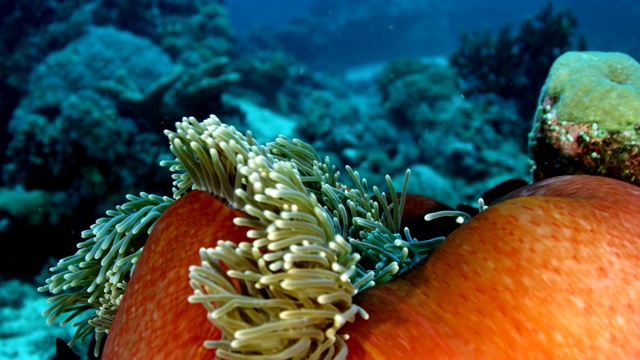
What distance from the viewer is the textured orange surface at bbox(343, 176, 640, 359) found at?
3.96 feet

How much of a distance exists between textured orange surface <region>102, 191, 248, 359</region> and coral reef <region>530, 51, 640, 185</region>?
1.82 m

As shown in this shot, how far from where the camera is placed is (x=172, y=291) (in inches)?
54.9

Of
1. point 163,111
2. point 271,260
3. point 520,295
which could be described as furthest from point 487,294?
point 163,111

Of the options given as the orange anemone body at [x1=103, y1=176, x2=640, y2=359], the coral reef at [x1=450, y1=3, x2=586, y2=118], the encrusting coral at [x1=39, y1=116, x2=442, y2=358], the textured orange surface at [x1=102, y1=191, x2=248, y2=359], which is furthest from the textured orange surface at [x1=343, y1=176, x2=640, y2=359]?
the coral reef at [x1=450, y1=3, x2=586, y2=118]

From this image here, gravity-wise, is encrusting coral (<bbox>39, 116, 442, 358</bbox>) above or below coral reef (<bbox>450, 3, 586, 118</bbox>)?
below

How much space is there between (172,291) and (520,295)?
1004mm

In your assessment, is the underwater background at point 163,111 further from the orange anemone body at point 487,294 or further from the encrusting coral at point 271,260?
the encrusting coral at point 271,260

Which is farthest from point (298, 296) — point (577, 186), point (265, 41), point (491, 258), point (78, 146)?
point (265, 41)

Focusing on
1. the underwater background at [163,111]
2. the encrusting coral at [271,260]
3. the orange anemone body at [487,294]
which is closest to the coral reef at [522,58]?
the underwater background at [163,111]

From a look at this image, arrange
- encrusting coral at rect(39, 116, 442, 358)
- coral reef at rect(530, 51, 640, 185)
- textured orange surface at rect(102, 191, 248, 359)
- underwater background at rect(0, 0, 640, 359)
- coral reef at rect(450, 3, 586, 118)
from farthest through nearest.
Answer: coral reef at rect(450, 3, 586, 118) → underwater background at rect(0, 0, 640, 359) → coral reef at rect(530, 51, 640, 185) → textured orange surface at rect(102, 191, 248, 359) → encrusting coral at rect(39, 116, 442, 358)

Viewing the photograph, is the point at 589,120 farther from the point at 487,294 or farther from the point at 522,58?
the point at 522,58

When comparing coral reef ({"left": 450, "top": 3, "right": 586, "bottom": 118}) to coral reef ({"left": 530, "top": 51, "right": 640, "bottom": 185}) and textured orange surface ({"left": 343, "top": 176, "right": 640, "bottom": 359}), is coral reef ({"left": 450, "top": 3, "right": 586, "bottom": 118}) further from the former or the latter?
textured orange surface ({"left": 343, "top": 176, "right": 640, "bottom": 359})

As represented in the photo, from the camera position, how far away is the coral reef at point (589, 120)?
2.25 metres

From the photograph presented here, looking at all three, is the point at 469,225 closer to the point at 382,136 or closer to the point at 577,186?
the point at 577,186
